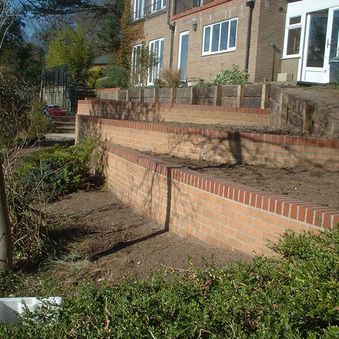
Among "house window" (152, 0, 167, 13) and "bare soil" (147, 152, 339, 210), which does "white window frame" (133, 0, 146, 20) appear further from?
"bare soil" (147, 152, 339, 210)

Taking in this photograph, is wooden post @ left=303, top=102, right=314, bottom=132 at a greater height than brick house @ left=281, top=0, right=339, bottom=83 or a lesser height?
lesser

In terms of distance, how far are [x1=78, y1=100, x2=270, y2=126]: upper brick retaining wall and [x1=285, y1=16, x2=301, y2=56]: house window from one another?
28.6ft

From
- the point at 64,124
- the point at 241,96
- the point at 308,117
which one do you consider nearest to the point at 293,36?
the point at 241,96

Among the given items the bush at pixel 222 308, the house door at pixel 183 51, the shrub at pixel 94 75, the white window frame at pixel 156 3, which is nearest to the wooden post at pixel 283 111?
the bush at pixel 222 308

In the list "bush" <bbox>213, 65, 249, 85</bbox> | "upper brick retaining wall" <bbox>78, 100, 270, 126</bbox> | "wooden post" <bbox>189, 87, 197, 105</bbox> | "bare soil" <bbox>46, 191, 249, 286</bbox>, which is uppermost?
"bush" <bbox>213, 65, 249, 85</bbox>

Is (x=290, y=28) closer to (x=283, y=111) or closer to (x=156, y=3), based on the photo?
(x=283, y=111)

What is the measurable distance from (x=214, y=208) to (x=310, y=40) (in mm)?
15499

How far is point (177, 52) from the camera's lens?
27.7 m

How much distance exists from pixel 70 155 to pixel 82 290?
660cm

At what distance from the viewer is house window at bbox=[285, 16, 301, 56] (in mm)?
19828

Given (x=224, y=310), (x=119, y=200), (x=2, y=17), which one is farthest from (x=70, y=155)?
(x=224, y=310)

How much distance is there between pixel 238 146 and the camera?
7.99 meters

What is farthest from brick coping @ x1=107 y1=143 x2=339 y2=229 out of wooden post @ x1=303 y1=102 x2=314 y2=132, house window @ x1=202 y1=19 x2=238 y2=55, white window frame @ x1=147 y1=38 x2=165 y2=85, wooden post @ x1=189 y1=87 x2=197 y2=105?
white window frame @ x1=147 y1=38 x2=165 y2=85

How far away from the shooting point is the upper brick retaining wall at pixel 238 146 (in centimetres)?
741
